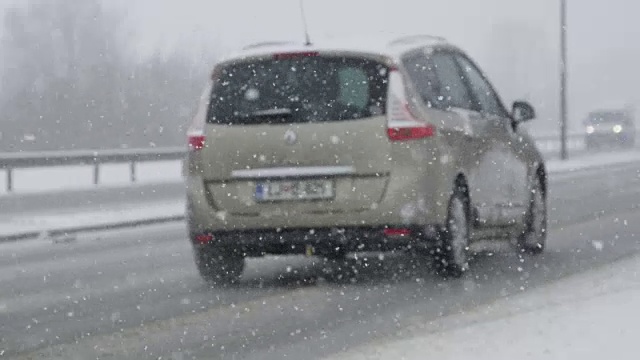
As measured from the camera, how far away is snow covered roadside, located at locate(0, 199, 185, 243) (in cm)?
1984

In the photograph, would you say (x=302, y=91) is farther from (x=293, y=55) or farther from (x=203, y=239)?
(x=203, y=239)

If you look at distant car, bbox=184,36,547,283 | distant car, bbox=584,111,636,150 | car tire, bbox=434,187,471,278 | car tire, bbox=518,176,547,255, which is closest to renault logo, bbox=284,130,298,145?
distant car, bbox=184,36,547,283

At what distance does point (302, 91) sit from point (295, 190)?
0.70 m

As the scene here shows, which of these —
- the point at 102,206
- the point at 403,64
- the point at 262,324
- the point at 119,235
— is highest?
the point at 403,64

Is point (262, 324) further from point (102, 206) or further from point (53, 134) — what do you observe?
point (53, 134)

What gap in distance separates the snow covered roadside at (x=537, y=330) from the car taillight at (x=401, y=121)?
4.39ft

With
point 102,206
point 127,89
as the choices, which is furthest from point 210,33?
point 102,206

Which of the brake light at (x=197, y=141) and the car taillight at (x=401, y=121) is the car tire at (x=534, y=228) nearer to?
the car taillight at (x=401, y=121)

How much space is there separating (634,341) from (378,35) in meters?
4.78

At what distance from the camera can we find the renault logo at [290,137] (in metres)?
10.7

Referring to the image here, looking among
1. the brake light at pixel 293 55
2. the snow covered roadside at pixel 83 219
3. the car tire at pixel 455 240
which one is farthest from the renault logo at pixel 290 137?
the snow covered roadside at pixel 83 219

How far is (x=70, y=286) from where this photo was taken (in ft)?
38.6

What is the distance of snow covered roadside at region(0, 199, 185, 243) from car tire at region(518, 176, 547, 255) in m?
7.40

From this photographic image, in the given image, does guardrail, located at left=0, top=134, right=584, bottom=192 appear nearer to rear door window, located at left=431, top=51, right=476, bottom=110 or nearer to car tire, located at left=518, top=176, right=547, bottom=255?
car tire, located at left=518, top=176, right=547, bottom=255
